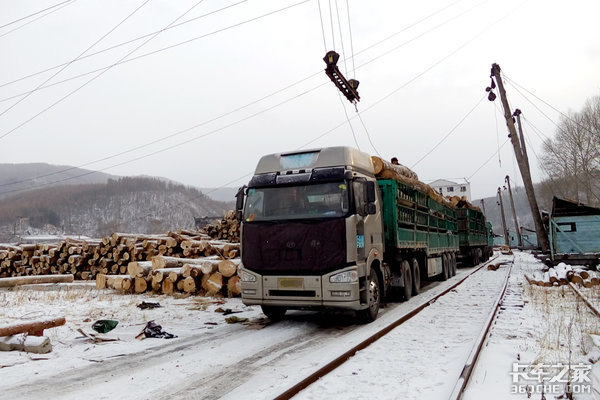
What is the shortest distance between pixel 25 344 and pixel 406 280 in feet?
26.9

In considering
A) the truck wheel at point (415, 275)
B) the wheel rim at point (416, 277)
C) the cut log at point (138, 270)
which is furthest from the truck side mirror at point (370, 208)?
the cut log at point (138, 270)

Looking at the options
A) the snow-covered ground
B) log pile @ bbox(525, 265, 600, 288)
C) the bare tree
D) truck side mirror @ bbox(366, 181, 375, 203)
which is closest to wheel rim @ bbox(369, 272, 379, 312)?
the snow-covered ground

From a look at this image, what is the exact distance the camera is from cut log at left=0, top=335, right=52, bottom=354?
5.90 meters

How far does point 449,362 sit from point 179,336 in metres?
4.43

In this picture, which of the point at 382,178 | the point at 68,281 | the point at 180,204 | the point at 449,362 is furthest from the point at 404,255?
the point at 180,204

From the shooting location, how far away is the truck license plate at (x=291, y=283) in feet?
23.3

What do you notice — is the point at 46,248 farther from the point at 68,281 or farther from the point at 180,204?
the point at 180,204

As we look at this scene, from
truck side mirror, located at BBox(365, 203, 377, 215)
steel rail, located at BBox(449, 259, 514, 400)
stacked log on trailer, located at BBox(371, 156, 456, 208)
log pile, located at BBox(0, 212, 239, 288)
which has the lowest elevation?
steel rail, located at BBox(449, 259, 514, 400)

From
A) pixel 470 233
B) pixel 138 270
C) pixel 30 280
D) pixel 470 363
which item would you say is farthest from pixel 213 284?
pixel 470 233

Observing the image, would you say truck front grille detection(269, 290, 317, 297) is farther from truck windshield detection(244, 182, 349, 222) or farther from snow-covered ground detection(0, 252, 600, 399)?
truck windshield detection(244, 182, 349, 222)

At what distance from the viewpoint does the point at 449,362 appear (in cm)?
504

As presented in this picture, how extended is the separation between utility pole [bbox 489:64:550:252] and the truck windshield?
50.5 feet

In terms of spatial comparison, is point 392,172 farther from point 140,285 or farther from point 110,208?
point 110,208

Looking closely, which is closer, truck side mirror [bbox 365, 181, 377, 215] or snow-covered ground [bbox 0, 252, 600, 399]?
snow-covered ground [bbox 0, 252, 600, 399]
